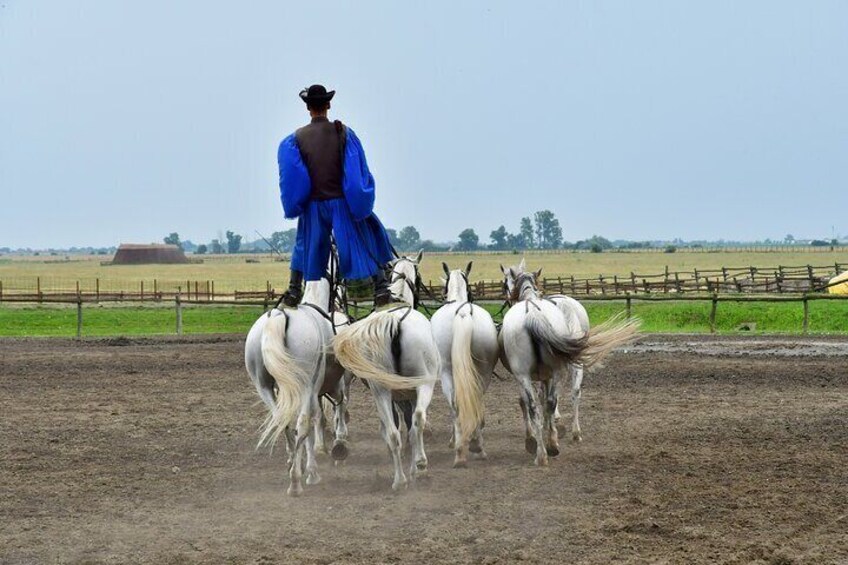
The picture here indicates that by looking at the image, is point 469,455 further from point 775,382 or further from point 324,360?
point 775,382

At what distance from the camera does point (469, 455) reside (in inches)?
394

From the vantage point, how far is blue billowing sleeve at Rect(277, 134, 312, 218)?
8.77 meters

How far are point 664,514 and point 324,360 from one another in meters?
3.01

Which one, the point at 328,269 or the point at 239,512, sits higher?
the point at 328,269

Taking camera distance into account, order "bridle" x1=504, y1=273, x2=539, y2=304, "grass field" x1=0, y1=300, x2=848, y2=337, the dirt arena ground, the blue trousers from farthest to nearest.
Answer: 1. "grass field" x1=0, y1=300, x2=848, y2=337
2. "bridle" x1=504, y1=273, x2=539, y2=304
3. the blue trousers
4. the dirt arena ground

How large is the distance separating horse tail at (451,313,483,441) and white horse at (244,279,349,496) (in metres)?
1.15

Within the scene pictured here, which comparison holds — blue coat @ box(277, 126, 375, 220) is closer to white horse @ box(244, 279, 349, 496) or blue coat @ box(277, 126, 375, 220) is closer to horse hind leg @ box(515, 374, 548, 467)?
white horse @ box(244, 279, 349, 496)

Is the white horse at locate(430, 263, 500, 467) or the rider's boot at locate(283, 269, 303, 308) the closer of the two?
the rider's boot at locate(283, 269, 303, 308)

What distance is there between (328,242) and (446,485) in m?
2.33

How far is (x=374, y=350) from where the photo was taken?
8.23 metres

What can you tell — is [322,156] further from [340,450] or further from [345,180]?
[340,450]

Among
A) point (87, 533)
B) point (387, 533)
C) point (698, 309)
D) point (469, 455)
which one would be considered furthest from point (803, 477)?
point (698, 309)

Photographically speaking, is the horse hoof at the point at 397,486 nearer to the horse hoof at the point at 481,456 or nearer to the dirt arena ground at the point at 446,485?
the dirt arena ground at the point at 446,485

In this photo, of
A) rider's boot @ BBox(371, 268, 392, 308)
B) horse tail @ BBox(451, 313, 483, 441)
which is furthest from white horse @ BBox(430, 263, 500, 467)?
rider's boot @ BBox(371, 268, 392, 308)
